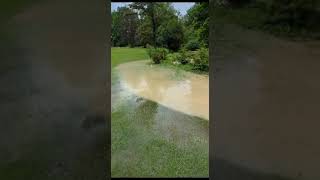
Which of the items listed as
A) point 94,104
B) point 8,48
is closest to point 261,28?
point 94,104

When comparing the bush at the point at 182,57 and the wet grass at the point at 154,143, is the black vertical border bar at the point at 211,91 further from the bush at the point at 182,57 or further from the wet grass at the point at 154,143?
the bush at the point at 182,57

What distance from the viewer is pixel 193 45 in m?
3.51

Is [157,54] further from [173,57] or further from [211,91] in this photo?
[211,91]

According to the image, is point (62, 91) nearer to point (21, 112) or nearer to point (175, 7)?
point (21, 112)

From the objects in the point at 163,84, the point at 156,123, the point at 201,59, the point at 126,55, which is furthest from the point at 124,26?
the point at 156,123

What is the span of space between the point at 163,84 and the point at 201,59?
1.30 ft

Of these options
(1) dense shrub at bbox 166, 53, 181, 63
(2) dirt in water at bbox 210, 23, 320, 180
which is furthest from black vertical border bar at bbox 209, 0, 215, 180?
(1) dense shrub at bbox 166, 53, 181, 63

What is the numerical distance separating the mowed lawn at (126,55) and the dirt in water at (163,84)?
0.04 m

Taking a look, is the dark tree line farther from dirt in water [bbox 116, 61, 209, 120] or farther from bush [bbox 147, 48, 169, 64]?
dirt in water [bbox 116, 61, 209, 120]

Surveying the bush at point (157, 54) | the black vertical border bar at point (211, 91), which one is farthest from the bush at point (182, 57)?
the black vertical border bar at point (211, 91)

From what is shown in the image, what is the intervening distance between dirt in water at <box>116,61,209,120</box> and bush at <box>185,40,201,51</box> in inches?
8.5

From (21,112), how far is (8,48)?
509mm

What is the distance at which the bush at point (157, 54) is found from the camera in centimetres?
355

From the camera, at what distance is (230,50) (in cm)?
316
